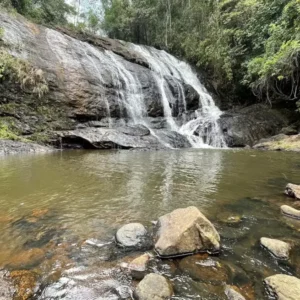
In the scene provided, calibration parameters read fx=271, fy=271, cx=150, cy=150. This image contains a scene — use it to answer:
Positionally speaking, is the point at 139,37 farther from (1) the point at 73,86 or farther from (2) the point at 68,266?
(2) the point at 68,266

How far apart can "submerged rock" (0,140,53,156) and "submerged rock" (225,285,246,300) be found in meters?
9.81

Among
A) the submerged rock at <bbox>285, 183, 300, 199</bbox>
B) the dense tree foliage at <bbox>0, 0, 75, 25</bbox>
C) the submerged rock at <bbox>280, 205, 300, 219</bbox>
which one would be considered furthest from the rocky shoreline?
the dense tree foliage at <bbox>0, 0, 75, 25</bbox>

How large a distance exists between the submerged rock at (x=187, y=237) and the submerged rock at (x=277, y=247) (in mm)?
503

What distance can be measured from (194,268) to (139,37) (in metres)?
27.1

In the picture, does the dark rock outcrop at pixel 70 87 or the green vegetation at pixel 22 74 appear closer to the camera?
the green vegetation at pixel 22 74

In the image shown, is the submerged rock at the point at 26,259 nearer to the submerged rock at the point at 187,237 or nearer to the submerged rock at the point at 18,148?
the submerged rock at the point at 187,237

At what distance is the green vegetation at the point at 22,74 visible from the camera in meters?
12.3

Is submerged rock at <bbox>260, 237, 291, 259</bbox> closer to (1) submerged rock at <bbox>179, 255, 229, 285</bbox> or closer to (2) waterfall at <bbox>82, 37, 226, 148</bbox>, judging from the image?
(1) submerged rock at <bbox>179, 255, 229, 285</bbox>

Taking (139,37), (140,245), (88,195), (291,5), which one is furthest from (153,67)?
(140,245)

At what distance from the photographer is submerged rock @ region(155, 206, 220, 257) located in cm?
267

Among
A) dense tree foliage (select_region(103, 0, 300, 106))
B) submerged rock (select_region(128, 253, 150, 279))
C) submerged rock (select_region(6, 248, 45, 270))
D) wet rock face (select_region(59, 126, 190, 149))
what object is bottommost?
submerged rock (select_region(6, 248, 45, 270))

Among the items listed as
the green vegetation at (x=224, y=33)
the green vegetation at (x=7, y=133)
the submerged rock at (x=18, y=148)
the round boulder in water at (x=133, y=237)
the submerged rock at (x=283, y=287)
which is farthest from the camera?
the green vegetation at (x=224, y=33)

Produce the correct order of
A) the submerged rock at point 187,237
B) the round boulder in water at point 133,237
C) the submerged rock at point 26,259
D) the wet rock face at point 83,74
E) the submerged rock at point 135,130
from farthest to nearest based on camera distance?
the wet rock face at point 83,74 → the submerged rock at point 135,130 → the round boulder in water at point 133,237 → the submerged rock at point 187,237 → the submerged rock at point 26,259

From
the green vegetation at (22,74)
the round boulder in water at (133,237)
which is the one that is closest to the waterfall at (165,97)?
the green vegetation at (22,74)
